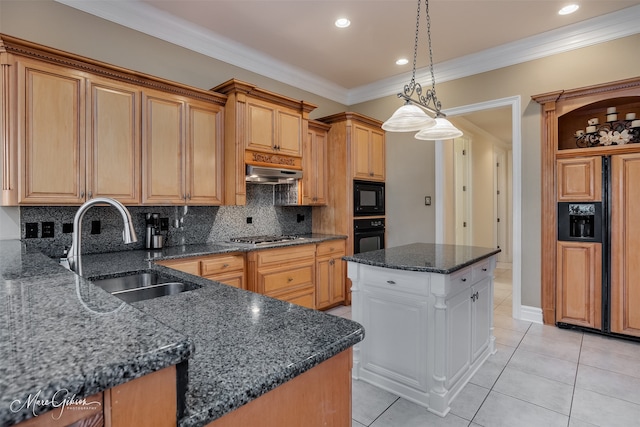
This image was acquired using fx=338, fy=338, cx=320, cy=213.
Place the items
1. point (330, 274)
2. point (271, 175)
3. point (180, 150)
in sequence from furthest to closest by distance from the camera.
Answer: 1. point (330, 274)
2. point (271, 175)
3. point (180, 150)

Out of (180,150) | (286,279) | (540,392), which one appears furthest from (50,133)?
(540,392)

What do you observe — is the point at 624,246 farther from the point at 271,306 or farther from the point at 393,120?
the point at 271,306

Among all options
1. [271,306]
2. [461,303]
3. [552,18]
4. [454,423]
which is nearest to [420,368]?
[454,423]

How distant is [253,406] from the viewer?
717 millimetres

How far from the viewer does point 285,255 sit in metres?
3.38

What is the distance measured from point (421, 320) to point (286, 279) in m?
1.63

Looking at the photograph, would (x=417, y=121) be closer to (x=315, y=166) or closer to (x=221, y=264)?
(x=221, y=264)

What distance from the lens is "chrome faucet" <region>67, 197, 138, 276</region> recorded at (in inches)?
53.7

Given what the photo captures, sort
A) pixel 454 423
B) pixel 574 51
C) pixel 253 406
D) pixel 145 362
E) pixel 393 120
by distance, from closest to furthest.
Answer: pixel 145 362
pixel 253 406
pixel 454 423
pixel 393 120
pixel 574 51

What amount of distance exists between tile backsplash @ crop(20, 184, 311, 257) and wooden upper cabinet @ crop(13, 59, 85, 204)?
319mm

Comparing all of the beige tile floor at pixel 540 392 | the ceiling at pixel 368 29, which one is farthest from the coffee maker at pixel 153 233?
the beige tile floor at pixel 540 392

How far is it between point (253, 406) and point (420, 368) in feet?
5.49

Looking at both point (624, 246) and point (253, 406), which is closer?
point (253, 406)

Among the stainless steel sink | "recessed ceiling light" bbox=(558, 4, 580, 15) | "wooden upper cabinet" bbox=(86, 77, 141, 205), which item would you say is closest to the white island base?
the stainless steel sink
